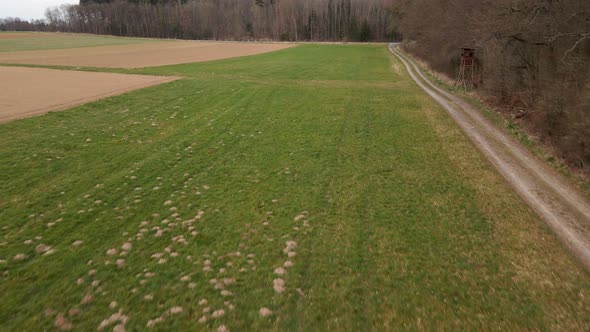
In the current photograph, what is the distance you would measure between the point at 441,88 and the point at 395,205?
2634cm

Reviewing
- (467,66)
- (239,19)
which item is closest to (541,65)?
(467,66)

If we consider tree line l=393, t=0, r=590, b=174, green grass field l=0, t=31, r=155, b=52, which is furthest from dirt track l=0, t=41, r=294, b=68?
tree line l=393, t=0, r=590, b=174

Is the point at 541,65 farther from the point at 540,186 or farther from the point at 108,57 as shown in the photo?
the point at 108,57

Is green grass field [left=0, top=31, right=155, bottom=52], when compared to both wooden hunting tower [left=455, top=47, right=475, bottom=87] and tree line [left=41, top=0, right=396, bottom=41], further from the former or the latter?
wooden hunting tower [left=455, top=47, right=475, bottom=87]

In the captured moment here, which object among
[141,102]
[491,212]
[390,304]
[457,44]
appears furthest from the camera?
[457,44]

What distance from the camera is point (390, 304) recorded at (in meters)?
6.40

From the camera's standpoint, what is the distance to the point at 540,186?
11367mm

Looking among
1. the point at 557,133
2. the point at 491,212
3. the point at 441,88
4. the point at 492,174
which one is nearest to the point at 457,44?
the point at 441,88

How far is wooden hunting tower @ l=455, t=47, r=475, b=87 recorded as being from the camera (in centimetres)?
3048

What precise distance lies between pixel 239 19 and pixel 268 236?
15064cm

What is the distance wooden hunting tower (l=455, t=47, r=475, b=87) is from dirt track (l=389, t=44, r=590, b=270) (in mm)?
13181

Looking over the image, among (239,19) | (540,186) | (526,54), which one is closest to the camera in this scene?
(540,186)

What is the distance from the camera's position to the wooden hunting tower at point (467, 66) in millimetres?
30484

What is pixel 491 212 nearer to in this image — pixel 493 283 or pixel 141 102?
pixel 493 283
